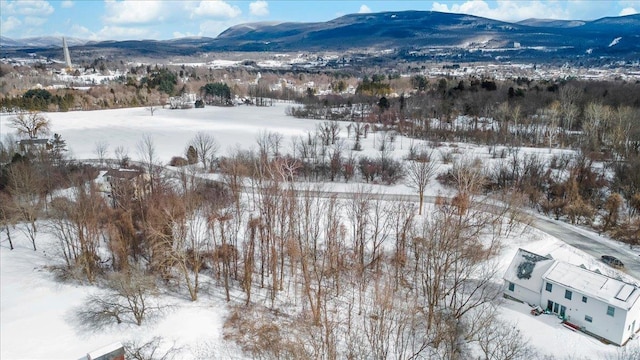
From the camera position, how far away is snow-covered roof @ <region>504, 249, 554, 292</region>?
24172 mm

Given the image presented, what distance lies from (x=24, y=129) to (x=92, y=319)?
55.4m

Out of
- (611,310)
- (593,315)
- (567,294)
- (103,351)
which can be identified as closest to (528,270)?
(567,294)

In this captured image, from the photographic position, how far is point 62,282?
90.0ft

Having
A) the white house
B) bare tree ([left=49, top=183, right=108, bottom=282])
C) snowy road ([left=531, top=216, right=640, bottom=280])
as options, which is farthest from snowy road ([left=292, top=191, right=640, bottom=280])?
A: bare tree ([left=49, top=183, right=108, bottom=282])

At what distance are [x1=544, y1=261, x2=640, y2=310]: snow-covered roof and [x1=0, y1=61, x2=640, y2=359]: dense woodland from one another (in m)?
3.59

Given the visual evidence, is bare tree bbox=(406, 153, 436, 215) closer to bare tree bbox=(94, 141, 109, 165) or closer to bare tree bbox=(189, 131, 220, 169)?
bare tree bbox=(189, 131, 220, 169)

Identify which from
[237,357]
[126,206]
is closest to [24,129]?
[126,206]

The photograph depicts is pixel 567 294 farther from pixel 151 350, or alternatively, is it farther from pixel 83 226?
pixel 83 226

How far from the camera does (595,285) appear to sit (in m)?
22.4

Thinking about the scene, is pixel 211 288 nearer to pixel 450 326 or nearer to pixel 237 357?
pixel 237 357

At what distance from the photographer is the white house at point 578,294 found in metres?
21.2

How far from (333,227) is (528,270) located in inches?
448

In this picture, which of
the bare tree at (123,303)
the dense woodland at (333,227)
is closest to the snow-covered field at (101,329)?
the bare tree at (123,303)

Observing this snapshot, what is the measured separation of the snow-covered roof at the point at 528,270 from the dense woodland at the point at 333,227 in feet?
4.88
